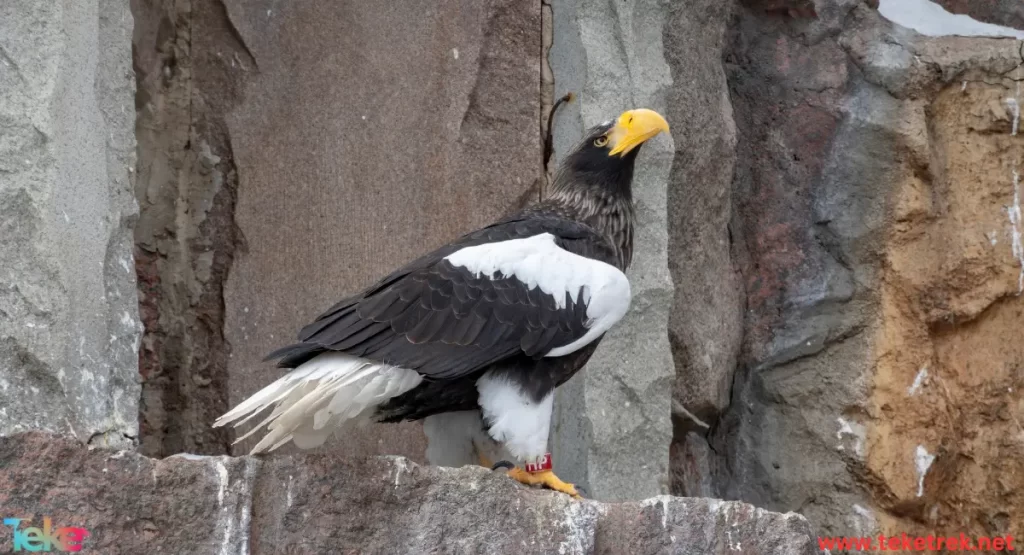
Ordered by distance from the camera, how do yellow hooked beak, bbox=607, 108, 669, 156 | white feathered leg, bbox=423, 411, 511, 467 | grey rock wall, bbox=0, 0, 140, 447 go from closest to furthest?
1. grey rock wall, bbox=0, 0, 140, 447
2. white feathered leg, bbox=423, 411, 511, 467
3. yellow hooked beak, bbox=607, 108, 669, 156

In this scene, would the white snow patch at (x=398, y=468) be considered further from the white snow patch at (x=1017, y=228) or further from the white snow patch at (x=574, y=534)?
the white snow patch at (x=1017, y=228)

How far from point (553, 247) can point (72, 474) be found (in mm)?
1485

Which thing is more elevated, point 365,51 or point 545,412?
point 365,51

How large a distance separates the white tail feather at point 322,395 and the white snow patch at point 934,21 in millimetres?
2679

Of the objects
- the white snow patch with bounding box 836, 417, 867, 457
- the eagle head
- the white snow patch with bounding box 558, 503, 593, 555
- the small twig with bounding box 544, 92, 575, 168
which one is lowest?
the white snow patch with bounding box 558, 503, 593, 555

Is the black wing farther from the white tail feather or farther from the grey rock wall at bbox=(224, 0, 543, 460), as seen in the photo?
the grey rock wall at bbox=(224, 0, 543, 460)

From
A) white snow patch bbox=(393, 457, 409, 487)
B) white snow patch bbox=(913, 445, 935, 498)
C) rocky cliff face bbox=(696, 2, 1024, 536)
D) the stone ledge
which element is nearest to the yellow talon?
the stone ledge

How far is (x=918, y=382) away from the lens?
497 centimetres

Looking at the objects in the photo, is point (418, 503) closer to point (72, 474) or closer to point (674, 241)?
point (72, 474)

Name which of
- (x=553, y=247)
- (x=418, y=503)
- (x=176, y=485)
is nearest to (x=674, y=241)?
(x=553, y=247)

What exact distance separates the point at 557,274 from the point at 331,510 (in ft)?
3.26

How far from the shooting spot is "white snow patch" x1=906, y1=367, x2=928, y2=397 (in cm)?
496

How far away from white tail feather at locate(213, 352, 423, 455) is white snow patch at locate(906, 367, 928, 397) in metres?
2.15

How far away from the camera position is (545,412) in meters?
3.76
